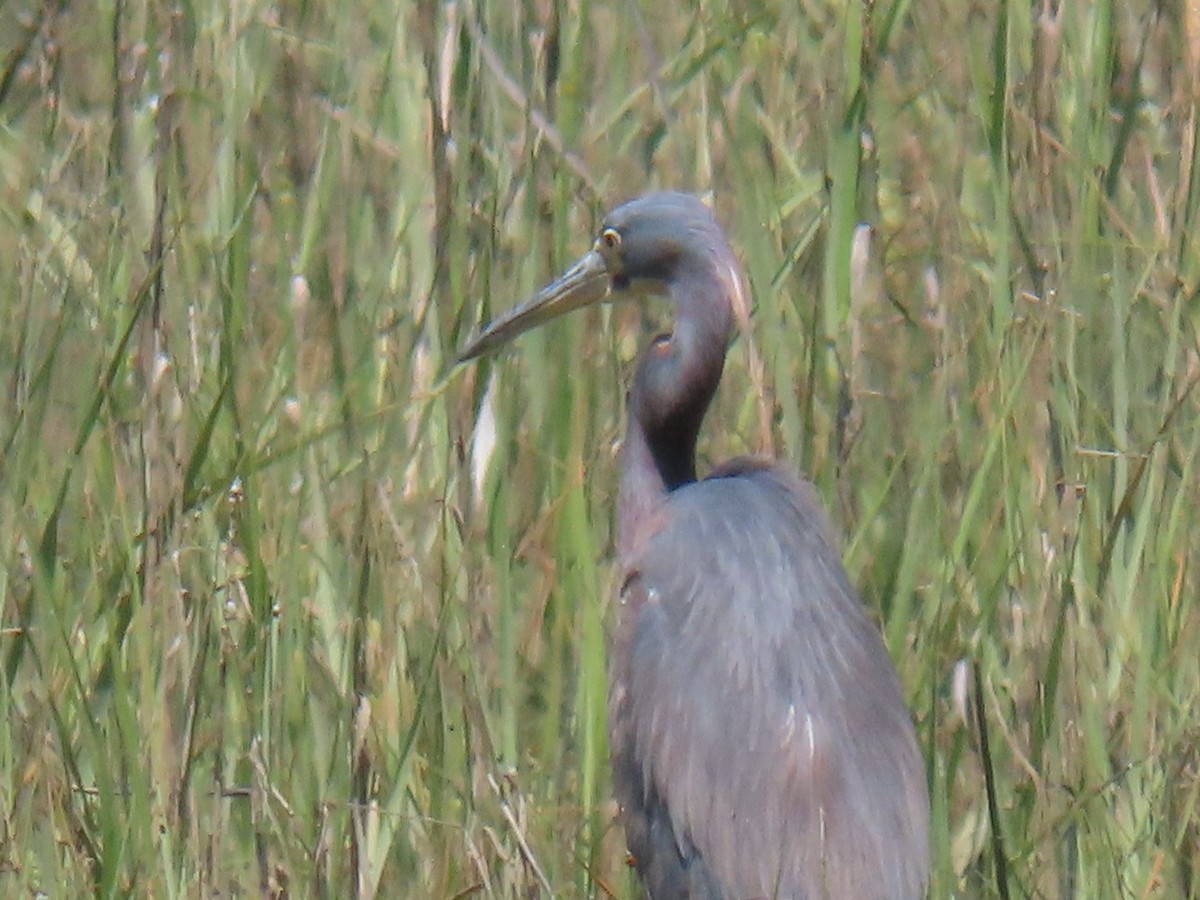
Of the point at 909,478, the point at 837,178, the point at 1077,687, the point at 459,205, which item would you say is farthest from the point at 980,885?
the point at 459,205

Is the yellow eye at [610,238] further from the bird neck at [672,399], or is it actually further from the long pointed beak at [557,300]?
the bird neck at [672,399]

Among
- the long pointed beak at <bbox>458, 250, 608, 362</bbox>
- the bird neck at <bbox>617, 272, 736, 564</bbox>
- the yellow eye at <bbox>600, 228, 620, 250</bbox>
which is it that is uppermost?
the yellow eye at <bbox>600, 228, 620, 250</bbox>

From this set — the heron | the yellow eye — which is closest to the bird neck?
the heron

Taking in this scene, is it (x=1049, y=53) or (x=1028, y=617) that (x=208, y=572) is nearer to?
(x=1028, y=617)

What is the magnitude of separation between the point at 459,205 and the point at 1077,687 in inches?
36.7

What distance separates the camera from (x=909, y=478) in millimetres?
2965

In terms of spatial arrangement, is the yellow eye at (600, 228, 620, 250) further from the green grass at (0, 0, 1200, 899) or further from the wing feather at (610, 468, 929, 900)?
the wing feather at (610, 468, 929, 900)

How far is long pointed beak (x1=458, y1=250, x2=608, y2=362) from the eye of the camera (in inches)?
112

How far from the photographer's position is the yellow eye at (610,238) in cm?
303

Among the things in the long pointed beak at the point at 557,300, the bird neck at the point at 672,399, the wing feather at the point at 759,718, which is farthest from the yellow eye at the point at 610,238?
the wing feather at the point at 759,718

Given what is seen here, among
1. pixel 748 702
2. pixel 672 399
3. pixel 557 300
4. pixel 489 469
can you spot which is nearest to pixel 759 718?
pixel 748 702

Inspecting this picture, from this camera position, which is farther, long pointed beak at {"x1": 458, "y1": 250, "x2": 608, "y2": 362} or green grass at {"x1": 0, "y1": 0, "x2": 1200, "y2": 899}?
long pointed beak at {"x1": 458, "y1": 250, "x2": 608, "y2": 362}

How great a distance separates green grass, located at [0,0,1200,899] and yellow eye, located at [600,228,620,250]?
6 cm

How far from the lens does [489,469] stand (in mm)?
2605
